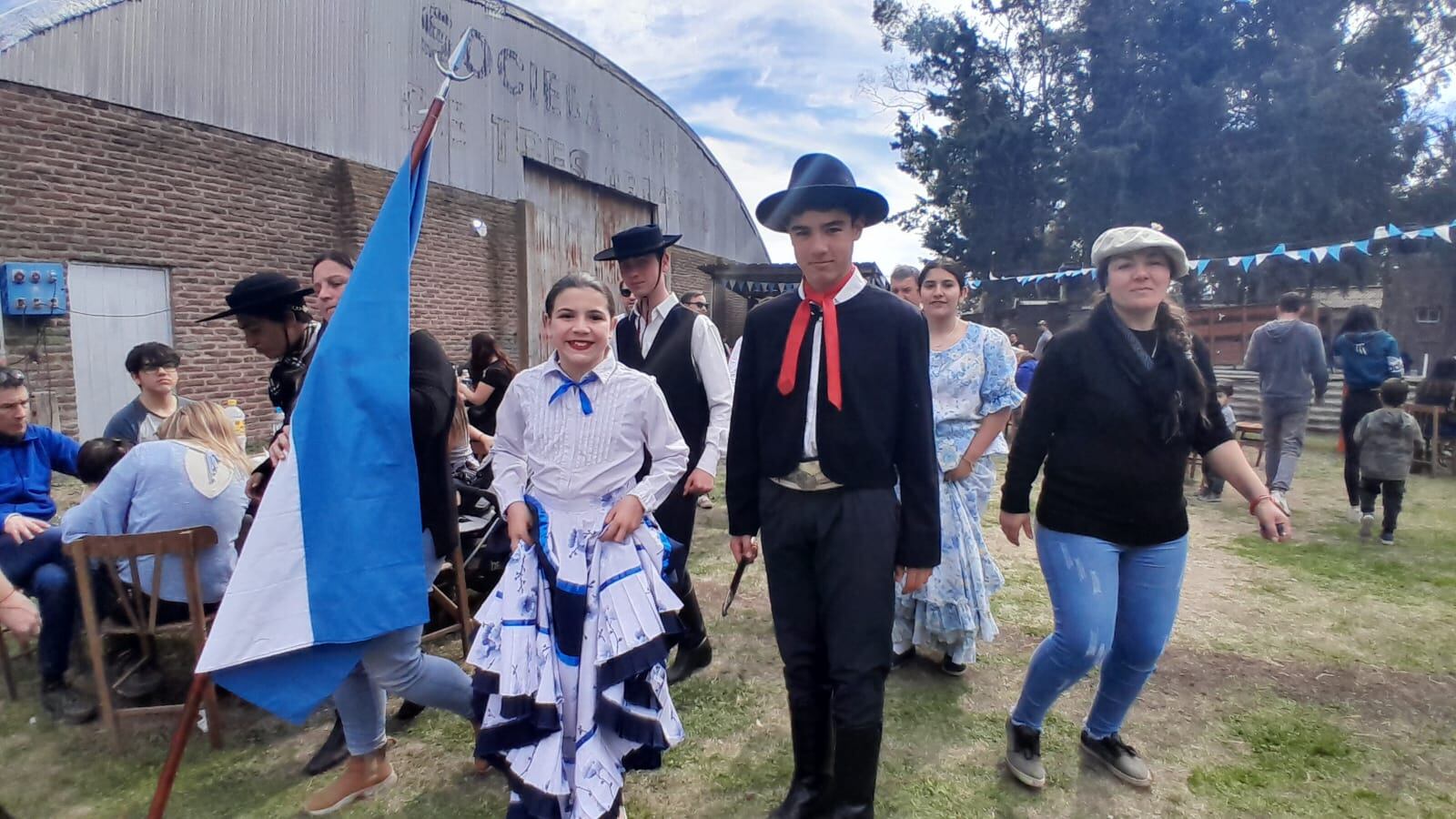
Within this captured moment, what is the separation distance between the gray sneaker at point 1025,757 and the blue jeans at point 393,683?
1.92 metres

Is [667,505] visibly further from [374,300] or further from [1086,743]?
[1086,743]

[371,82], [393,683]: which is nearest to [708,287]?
[371,82]

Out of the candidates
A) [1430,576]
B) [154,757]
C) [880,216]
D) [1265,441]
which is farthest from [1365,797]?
[1265,441]

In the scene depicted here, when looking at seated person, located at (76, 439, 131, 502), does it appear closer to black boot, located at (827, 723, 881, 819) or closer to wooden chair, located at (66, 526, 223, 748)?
wooden chair, located at (66, 526, 223, 748)

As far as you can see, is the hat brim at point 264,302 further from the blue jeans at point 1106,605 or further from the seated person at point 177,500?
the blue jeans at point 1106,605

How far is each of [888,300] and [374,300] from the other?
1590 millimetres

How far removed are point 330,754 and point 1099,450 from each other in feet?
9.77

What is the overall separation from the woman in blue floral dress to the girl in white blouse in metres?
1.55

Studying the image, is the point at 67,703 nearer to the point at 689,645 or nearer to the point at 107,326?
the point at 689,645

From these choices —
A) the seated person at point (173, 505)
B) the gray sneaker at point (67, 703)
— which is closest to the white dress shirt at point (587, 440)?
the seated person at point (173, 505)

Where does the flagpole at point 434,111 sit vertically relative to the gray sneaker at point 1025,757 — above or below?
above

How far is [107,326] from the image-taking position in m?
7.82

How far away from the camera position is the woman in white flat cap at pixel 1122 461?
244 centimetres

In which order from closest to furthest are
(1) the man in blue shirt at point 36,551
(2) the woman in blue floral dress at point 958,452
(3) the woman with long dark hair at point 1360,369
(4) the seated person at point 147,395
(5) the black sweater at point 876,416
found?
(5) the black sweater at point 876,416 < (1) the man in blue shirt at point 36,551 < (2) the woman in blue floral dress at point 958,452 < (4) the seated person at point 147,395 < (3) the woman with long dark hair at point 1360,369
